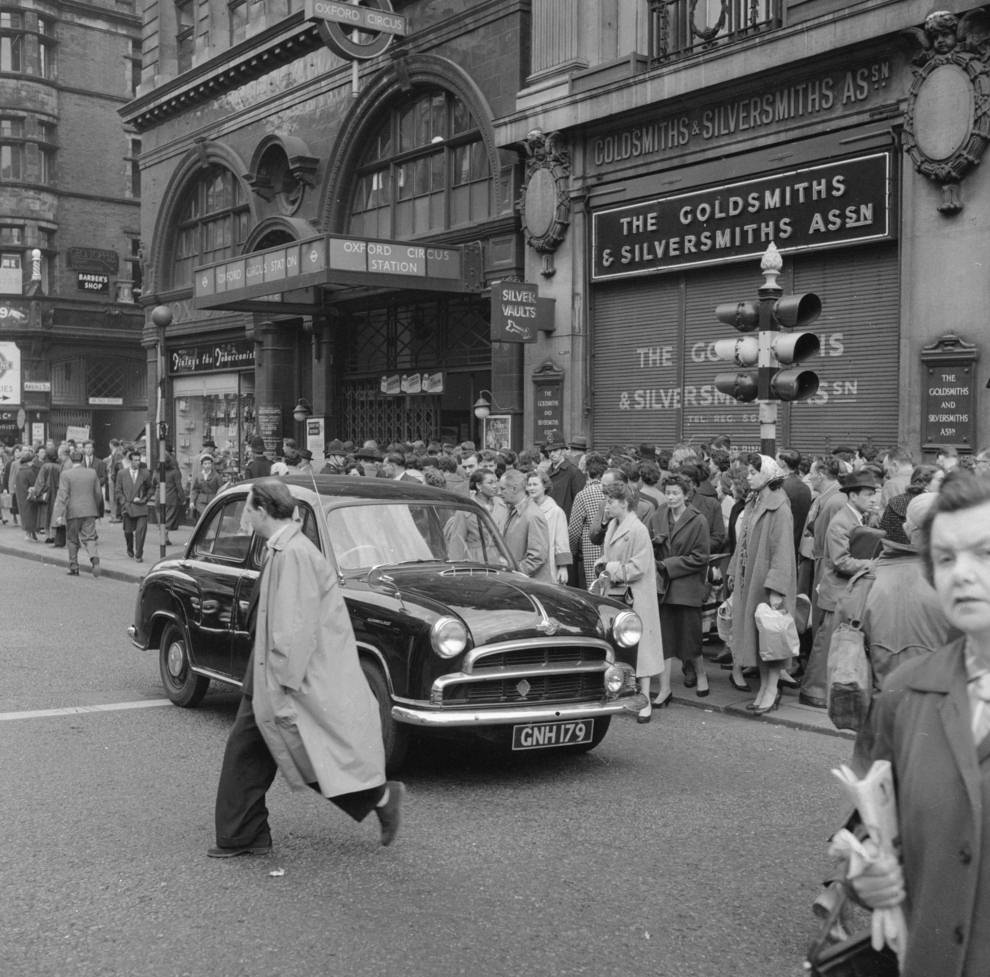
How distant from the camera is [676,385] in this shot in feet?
57.0

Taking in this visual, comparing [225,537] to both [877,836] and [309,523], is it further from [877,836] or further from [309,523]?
[877,836]

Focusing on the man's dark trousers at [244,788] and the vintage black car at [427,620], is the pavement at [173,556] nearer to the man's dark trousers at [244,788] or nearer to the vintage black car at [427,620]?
the vintage black car at [427,620]

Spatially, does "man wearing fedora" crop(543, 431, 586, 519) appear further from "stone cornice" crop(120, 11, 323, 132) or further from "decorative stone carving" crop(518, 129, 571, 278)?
"stone cornice" crop(120, 11, 323, 132)

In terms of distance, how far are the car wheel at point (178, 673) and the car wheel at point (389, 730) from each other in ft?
6.93

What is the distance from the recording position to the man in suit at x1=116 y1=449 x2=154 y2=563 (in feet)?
64.9

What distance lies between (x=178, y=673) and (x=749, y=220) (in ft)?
33.1

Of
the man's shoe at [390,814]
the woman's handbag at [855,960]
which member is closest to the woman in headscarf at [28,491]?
the man's shoe at [390,814]

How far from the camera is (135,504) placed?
65.0ft

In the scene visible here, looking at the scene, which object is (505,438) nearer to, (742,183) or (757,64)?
(742,183)

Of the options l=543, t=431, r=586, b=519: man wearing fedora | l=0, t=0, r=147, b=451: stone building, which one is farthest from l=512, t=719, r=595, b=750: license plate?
l=0, t=0, r=147, b=451: stone building

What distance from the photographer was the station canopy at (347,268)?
63.4 feet

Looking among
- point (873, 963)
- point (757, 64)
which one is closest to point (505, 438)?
point (757, 64)

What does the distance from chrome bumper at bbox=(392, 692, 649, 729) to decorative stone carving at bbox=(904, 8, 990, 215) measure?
880 centimetres

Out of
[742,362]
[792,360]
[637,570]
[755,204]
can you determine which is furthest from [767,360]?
[755,204]
